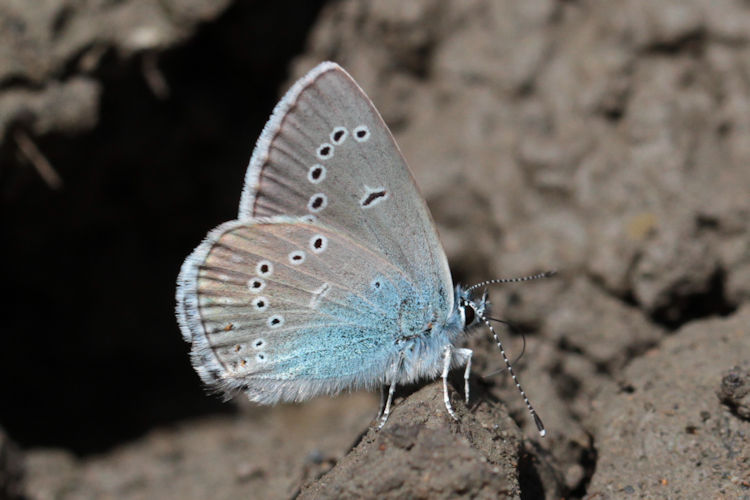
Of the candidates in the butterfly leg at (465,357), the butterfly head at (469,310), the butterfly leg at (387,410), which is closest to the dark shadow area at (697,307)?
the butterfly head at (469,310)

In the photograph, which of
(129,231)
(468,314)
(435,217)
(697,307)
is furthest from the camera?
(129,231)

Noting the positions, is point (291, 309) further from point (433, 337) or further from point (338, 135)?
point (338, 135)

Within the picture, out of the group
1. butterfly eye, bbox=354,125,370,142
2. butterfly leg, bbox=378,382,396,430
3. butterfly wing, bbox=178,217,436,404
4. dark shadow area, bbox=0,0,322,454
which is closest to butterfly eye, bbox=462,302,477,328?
butterfly wing, bbox=178,217,436,404

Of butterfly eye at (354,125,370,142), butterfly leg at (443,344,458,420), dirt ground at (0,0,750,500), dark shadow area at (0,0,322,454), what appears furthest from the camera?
dark shadow area at (0,0,322,454)

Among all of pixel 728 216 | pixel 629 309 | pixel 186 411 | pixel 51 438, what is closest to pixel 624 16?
pixel 728 216

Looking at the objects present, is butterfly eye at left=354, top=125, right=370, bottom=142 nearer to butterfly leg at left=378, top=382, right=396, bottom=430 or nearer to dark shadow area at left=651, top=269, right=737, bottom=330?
butterfly leg at left=378, top=382, right=396, bottom=430

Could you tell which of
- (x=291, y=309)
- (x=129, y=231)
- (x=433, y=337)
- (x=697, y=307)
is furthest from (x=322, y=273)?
(x=129, y=231)

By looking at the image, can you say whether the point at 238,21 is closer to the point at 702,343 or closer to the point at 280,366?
the point at 280,366
